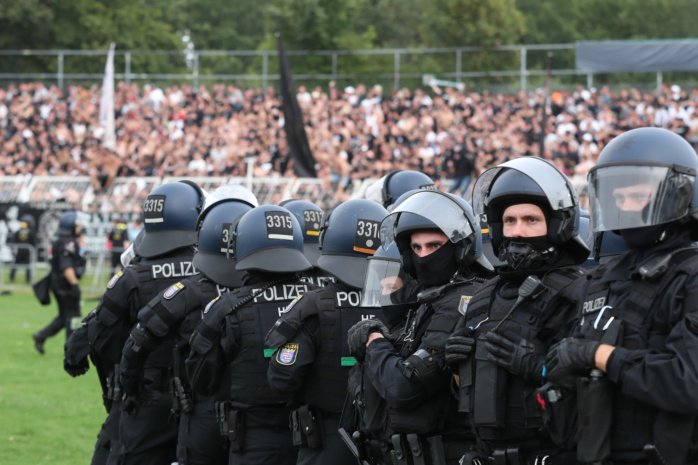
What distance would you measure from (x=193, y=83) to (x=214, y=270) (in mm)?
29153

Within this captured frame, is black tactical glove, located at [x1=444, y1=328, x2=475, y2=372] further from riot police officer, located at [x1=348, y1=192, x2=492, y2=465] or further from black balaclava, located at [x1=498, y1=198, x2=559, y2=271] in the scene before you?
black balaclava, located at [x1=498, y1=198, x2=559, y2=271]

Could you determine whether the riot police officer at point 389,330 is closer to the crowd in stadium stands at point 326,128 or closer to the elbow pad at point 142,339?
the elbow pad at point 142,339

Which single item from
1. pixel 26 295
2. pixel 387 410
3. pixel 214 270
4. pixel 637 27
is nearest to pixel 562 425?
pixel 387 410

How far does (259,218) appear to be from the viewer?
611cm

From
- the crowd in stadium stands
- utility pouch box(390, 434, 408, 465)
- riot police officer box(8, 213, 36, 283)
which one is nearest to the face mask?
utility pouch box(390, 434, 408, 465)

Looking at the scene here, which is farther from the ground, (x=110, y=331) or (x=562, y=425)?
(x=562, y=425)

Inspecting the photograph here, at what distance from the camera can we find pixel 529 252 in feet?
13.2

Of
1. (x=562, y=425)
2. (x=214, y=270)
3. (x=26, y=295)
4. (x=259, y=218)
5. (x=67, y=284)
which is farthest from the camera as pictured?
(x=26, y=295)

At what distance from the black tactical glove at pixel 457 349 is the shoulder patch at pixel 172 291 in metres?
2.87

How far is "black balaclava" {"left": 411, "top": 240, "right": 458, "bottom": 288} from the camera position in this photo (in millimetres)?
4555

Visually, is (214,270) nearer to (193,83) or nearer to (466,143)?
(466,143)

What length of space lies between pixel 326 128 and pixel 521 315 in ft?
81.8

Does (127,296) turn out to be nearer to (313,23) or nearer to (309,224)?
(309,224)

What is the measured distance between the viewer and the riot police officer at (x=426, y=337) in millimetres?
4250
